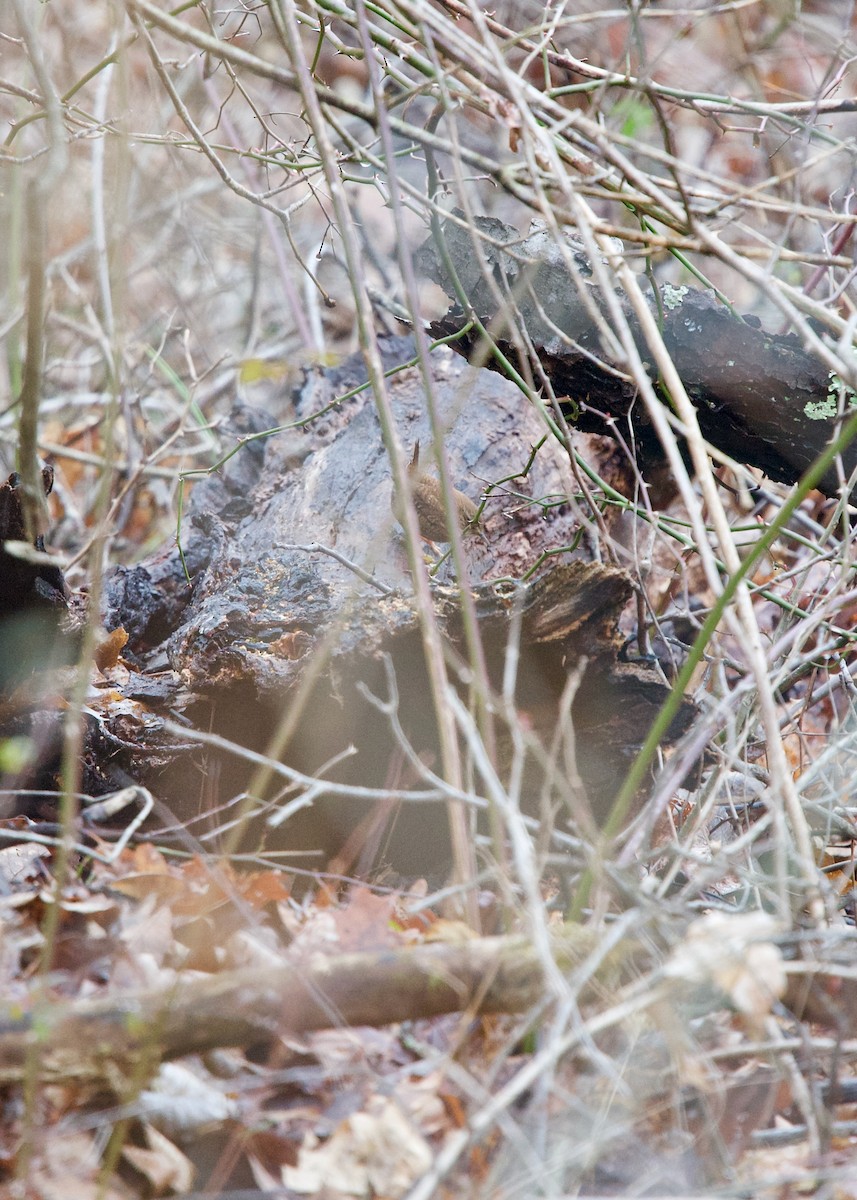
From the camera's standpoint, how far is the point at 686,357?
237 cm

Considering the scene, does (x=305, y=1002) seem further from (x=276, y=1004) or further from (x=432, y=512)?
(x=432, y=512)

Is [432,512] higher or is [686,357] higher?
[686,357]

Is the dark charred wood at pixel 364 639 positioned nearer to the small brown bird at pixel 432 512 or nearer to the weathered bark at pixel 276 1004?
the small brown bird at pixel 432 512

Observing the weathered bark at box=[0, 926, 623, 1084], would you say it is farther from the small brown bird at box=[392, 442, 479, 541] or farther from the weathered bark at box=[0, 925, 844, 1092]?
the small brown bird at box=[392, 442, 479, 541]

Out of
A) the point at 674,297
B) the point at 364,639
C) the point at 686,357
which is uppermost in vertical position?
the point at 674,297

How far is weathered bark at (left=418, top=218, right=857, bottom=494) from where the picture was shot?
2281mm

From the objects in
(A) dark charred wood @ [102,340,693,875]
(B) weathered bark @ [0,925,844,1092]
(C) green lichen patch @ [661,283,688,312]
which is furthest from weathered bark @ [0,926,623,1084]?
(C) green lichen patch @ [661,283,688,312]

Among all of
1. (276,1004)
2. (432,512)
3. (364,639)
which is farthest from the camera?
(432,512)

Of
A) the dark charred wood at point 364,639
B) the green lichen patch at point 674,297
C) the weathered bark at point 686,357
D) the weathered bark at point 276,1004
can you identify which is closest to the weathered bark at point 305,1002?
the weathered bark at point 276,1004

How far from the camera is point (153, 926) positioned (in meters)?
1.71

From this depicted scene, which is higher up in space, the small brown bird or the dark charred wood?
the small brown bird

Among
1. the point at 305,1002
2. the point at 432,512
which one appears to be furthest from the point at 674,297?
the point at 305,1002

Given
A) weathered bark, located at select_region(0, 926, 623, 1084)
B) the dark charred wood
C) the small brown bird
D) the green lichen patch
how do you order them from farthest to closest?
the small brown bird < the green lichen patch < the dark charred wood < weathered bark, located at select_region(0, 926, 623, 1084)

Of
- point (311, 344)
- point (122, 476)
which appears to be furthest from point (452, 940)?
point (311, 344)
